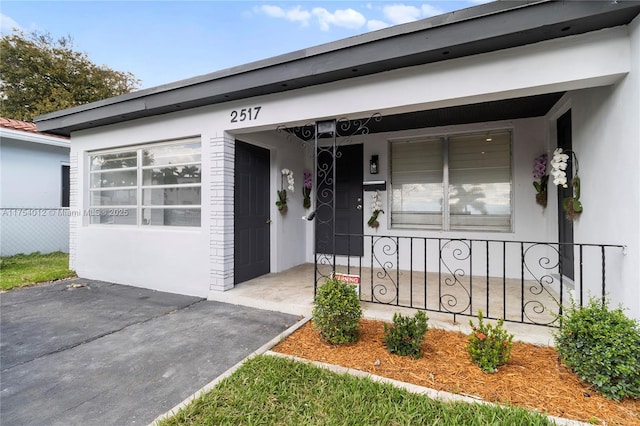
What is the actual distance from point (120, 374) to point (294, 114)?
312cm

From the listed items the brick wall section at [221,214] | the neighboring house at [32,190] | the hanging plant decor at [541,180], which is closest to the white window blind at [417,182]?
the hanging plant decor at [541,180]

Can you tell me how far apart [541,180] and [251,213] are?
462 cm

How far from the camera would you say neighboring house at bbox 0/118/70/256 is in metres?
6.77

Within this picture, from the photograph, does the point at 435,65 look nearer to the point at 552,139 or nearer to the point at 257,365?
the point at 552,139

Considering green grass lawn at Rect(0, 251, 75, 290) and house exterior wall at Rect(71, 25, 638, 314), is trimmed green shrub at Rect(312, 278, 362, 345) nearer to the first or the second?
house exterior wall at Rect(71, 25, 638, 314)

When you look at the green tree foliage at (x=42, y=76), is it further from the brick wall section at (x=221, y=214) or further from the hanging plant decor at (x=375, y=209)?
the hanging plant decor at (x=375, y=209)

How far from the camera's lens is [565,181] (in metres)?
3.38

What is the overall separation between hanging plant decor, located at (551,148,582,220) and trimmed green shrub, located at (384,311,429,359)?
231cm

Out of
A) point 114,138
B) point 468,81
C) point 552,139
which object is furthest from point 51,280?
point 552,139

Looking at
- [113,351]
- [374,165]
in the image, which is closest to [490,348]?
[113,351]

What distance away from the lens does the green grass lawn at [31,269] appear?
16.2ft

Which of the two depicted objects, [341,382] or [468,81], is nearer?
[341,382]

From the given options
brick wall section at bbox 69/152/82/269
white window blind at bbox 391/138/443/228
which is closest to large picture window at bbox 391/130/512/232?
white window blind at bbox 391/138/443/228

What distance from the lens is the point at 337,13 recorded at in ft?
13.7
